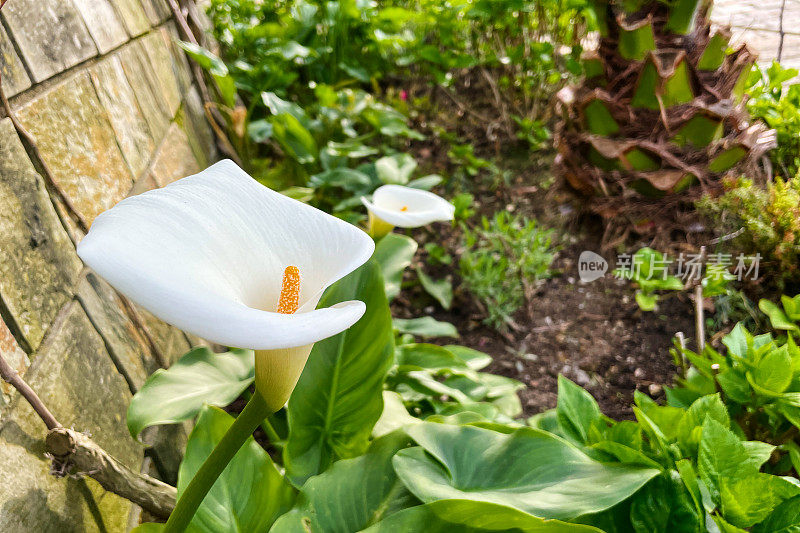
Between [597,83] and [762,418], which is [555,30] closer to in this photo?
[597,83]

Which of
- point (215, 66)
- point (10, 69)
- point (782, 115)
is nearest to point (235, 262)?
point (10, 69)

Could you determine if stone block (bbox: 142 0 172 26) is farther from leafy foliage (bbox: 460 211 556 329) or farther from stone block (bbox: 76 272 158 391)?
leafy foliage (bbox: 460 211 556 329)

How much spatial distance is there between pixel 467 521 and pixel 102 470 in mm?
459

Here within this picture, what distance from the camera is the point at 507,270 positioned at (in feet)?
5.21

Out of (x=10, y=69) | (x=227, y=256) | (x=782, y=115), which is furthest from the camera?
(x=782, y=115)

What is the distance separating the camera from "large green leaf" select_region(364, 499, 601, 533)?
22.4 inches

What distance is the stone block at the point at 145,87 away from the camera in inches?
44.5

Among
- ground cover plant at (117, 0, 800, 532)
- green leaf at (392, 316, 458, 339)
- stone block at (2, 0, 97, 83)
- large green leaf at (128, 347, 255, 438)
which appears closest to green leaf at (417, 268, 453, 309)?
ground cover plant at (117, 0, 800, 532)

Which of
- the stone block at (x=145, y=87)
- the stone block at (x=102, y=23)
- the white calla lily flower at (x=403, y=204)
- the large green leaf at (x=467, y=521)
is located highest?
the stone block at (x=102, y=23)

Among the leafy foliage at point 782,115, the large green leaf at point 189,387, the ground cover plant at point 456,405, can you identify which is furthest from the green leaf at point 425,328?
the leafy foliage at point 782,115

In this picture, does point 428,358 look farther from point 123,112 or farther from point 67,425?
point 123,112

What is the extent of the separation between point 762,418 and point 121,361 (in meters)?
1.01

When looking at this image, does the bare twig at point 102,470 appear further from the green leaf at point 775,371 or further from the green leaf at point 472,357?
the green leaf at point 775,371

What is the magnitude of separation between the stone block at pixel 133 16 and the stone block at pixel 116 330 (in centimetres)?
60
